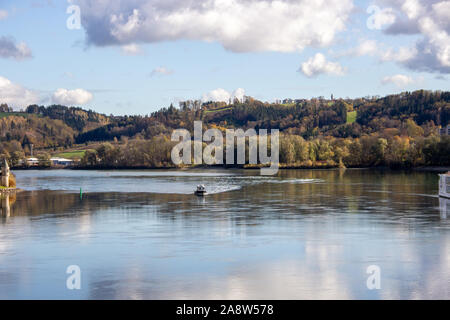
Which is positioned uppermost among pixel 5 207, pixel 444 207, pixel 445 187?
pixel 445 187

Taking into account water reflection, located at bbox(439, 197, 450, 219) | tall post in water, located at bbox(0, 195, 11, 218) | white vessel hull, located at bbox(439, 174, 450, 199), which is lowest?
water reflection, located at bbox(439, 197, 450, 219)

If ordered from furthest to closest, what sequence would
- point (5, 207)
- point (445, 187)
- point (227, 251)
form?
point (445, 187)
point (5, 207)
point (227, 251)

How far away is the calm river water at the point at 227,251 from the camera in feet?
67.2

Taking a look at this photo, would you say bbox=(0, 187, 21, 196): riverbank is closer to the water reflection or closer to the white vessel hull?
the water reflection

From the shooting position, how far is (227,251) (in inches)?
1110

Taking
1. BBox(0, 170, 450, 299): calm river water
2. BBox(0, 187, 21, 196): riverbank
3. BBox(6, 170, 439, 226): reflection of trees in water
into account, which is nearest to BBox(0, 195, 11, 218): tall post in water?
BBox(0, 170, 450, 299): calm river water

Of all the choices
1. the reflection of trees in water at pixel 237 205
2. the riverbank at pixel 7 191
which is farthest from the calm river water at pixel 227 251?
the riverbank at pixel 7 191

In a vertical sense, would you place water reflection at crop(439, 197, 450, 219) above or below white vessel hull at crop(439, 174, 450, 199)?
below

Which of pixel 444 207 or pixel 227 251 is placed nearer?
pixel 227 251

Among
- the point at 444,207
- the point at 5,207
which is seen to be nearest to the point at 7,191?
the point at 5,207

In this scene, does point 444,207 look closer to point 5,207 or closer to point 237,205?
point 237,205

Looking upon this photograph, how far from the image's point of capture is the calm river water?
67.2 ft

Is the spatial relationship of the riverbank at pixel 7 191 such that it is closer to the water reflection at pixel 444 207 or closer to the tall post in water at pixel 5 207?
the tall post in water at pixel 5 207
